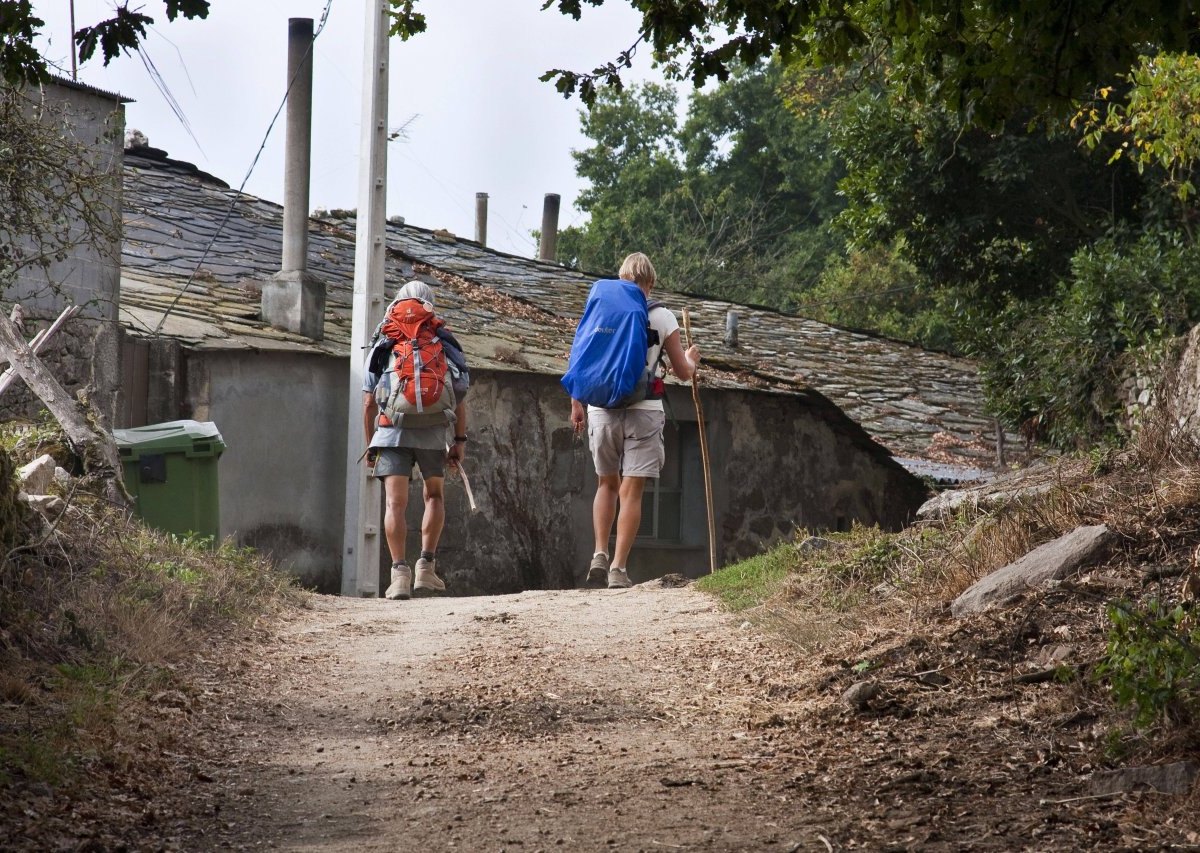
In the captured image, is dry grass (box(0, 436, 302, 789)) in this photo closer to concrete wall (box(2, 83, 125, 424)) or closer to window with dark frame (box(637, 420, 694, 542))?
concrete wall (box(2, 83, 125, 424))

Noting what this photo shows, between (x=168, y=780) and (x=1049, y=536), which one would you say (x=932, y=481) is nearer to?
(x=1049, y=536)

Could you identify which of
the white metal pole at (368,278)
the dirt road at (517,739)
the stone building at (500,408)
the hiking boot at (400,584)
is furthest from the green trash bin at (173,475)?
the white metal pole at (368,278)

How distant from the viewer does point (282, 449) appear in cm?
1284

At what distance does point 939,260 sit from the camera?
1479 centimetres

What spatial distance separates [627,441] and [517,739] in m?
4.14

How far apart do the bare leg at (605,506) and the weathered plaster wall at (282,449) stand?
429 centimetres

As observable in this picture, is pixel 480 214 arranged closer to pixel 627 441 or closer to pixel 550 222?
pixel 550 222

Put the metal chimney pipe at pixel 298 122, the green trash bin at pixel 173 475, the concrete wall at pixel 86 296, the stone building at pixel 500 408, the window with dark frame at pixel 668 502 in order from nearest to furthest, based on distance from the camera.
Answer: the green trash bin at pixel 173 475 → the concrete wall at pixel 86 296 → the stone building at pixel 500 408 → the metal chimney pipe at pixel 298 122 → the window with dark frame at pixel 668 502

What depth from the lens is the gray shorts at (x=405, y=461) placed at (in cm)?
895

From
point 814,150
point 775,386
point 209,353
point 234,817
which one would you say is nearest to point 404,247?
point 775,386

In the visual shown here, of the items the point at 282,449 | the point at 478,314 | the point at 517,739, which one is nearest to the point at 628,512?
the point at 517,739

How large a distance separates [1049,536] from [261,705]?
11.0ft

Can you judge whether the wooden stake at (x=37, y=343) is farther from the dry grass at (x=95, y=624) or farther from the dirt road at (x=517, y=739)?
the dirt road at (x=517, y=739)

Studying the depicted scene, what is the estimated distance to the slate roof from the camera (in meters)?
13.3
